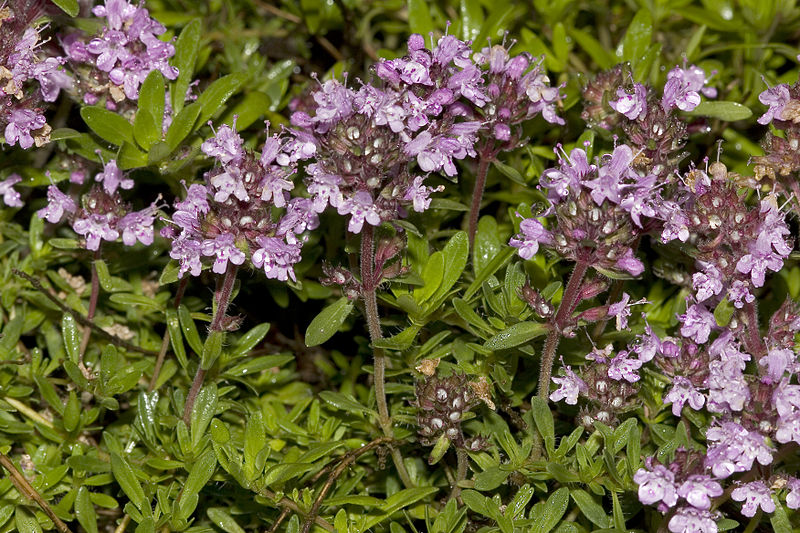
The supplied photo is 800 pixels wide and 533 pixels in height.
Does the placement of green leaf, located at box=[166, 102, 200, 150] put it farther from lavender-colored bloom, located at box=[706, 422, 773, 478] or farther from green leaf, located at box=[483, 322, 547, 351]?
lavender-colored bloom, located at box=[706, 422, 773, 478]

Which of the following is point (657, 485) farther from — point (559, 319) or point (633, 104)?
point (633, 104)

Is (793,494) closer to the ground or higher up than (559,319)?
closer to the ground

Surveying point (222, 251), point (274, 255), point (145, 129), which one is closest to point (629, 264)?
point (274, 255)

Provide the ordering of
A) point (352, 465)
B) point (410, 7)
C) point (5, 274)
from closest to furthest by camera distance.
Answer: point (352, 465) < point (5, 274) < point (410, 7)

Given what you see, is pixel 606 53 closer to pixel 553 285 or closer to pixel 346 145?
pixel 553 285

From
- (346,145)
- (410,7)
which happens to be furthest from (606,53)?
(346,145)

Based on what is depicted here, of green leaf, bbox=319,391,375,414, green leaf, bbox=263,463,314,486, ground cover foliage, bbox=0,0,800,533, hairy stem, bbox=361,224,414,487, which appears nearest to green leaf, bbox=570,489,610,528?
ground cover foliage, bbox=0,0,800,533

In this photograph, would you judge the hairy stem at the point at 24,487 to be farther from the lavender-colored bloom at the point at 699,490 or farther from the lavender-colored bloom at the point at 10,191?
the lavender-colored bloom at the point at 699,490
